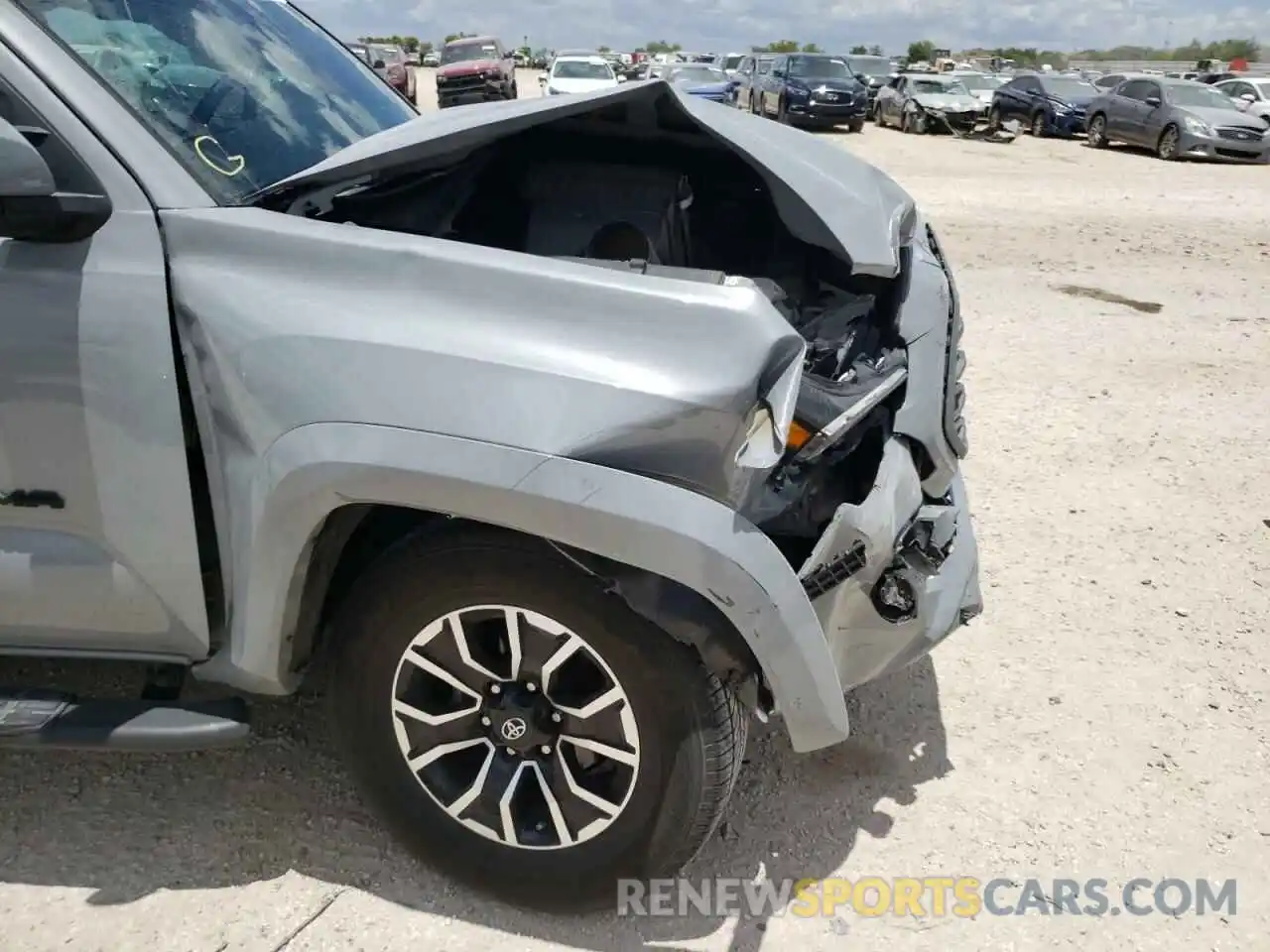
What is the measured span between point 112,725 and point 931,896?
1.93 metres

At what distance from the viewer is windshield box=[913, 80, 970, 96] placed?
888 inches

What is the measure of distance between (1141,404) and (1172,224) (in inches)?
258

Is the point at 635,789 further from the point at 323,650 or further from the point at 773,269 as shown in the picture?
the point at 773,269

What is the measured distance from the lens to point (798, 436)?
7.33ft

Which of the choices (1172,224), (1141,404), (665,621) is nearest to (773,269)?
(665,621)

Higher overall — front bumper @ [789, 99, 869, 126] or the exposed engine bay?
the exposed engine bay

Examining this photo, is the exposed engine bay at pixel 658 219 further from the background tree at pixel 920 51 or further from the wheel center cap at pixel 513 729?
the background tree at pixel 920 51

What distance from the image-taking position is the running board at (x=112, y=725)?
2252 mm

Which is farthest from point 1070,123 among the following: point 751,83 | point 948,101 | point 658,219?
point 658,219

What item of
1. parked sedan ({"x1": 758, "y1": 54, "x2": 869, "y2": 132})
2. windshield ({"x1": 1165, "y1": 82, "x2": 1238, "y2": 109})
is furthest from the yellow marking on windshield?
parked sedan ({"x1": 758, "y1": 54, "x2": 869, "y2": 132})

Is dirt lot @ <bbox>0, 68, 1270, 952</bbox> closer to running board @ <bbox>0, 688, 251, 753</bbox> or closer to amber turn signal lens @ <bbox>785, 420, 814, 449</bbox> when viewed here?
running board @ <bbox>0, 688, 251, 753</bbox>

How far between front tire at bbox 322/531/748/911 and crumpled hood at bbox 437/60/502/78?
24.3 metres

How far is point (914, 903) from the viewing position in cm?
244

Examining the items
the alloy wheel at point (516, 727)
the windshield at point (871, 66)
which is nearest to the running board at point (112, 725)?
the alloy wheel at point (516, 727)
